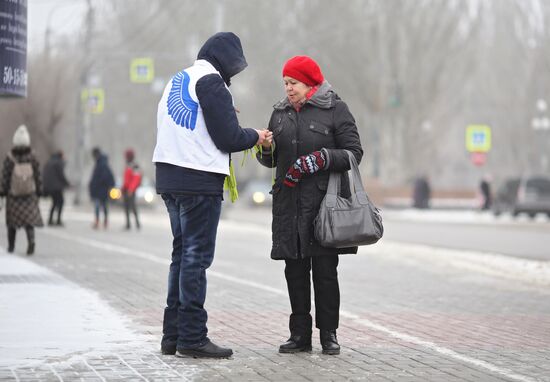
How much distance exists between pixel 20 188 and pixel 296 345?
9551 mm

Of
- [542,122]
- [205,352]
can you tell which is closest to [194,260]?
[205,352]

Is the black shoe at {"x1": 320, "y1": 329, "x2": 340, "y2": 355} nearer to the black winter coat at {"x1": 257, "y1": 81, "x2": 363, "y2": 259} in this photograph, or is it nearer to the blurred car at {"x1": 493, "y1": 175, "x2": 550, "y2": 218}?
the black winter coat at {"x1": 257, "y1": 81, "x2": 363, "y2": 259}

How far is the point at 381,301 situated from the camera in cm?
1273

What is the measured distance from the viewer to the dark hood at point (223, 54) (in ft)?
26.9

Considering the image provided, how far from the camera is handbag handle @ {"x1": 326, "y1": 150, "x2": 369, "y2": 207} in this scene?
844 centimetres

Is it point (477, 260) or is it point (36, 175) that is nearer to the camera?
point (36, 175)

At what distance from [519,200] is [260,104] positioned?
83.9 feet

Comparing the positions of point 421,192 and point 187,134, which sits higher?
point 187,134

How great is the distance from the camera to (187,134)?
808 cm

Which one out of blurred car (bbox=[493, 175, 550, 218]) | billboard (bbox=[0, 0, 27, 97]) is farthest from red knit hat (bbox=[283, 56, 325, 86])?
blurred car (bbox=[493, 175, 550, 218])

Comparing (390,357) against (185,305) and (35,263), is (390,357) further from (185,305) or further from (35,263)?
(35,263)

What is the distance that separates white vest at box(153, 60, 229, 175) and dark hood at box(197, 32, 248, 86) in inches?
3.4

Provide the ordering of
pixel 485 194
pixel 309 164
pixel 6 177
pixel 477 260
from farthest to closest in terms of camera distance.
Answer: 1. pixel 485 194
2. pixel 477 260
3. pixel 6 177
4. pixel 309 164

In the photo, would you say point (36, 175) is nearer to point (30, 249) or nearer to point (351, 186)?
point (30, 249)
